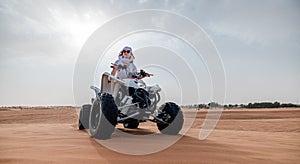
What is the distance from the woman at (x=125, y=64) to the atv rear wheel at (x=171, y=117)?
1.09 m

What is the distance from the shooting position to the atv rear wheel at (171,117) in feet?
15.7

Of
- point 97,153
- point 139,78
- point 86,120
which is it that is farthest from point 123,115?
point 97,153

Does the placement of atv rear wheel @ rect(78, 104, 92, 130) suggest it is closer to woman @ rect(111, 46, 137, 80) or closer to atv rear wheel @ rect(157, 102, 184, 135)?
woman @ rect(111, 46, 137, 80)

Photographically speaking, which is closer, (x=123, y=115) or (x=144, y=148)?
(x=144, y=148)

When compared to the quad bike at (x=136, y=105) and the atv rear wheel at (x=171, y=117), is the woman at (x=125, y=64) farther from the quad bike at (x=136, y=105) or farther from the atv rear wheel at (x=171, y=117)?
the atv rear wheel at (x=171, y=117)

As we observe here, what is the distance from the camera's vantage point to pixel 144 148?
291 centimetres

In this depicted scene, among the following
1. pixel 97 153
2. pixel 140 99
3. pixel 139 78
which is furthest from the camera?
pixel 139 78

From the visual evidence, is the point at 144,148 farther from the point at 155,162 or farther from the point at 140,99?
the point at 140,99

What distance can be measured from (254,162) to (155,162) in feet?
3.18

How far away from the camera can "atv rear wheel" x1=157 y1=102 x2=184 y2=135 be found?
4773 millimetres

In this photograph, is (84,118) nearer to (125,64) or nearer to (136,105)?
(125,64)

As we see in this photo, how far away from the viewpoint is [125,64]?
17.3ft

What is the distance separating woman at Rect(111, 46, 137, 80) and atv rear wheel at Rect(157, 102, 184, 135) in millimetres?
1087

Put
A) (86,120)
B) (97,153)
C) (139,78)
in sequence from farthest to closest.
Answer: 1. (86,120)
2. (139,78)
3. (97,153)
